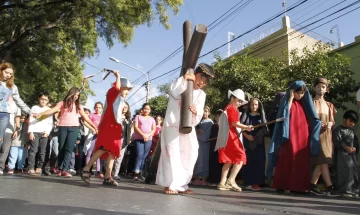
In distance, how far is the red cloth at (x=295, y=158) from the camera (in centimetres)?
555

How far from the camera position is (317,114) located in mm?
5969

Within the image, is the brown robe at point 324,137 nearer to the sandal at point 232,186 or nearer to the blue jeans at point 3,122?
the sandal at point 232,186

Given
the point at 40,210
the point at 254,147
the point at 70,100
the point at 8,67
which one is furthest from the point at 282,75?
the point at 40,210

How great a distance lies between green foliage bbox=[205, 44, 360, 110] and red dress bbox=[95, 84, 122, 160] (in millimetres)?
→ 7501

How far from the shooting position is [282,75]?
46.4 ft

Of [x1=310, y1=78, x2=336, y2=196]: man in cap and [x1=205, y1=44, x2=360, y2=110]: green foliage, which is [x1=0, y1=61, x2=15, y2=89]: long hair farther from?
[x1=205, y1=44, x2=360, y2=110]: green foliage

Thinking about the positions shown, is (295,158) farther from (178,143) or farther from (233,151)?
(178,143)

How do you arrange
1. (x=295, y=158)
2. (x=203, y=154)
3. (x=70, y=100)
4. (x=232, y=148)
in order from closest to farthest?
(x=295, y=158) → (x=232, y=148) → (x=70, y=100) → (x=203, y=154)

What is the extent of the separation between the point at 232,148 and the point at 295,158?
968 millimetres

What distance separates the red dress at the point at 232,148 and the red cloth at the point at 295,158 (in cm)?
60

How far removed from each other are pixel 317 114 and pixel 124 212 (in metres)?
4.09

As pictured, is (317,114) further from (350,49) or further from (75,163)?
(350,49)

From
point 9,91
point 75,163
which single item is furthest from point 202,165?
point 75,163

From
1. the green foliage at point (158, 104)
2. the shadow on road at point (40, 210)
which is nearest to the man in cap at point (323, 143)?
the shadow on road at point (40, 210)
